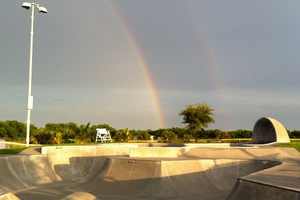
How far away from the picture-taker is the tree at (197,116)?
→ 46094mm

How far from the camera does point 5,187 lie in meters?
15.3

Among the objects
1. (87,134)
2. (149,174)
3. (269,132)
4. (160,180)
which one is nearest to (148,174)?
(149,174)

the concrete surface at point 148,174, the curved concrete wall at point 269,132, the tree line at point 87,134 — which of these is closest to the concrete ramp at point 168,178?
the concrete surface at point 148,174

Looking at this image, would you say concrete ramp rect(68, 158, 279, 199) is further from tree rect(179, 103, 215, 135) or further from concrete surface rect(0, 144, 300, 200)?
tree rect(179, 103, 215, 135)

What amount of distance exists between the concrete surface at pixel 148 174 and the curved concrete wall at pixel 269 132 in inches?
474

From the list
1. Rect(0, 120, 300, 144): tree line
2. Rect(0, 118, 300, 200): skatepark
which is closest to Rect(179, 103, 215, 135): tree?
Rect(0, 120, 300, 144): tree line

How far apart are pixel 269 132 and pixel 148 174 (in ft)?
79.7

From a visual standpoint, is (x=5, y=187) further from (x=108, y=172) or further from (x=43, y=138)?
(x=43, y=138)

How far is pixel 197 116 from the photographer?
46156mm

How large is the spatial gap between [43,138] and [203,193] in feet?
101

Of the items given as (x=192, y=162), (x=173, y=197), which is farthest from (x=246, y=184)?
(x=192, y=162)

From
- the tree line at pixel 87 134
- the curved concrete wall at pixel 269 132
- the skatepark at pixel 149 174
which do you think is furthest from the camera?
the tree line at pixel 87 134

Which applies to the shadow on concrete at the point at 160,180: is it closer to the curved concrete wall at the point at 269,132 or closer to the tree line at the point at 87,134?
the curved concrete wall at the point at 269,132

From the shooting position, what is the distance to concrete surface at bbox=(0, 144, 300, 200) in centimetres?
1335
